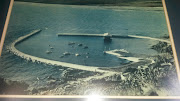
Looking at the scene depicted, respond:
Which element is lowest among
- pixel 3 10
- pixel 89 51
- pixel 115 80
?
pixel 115 80

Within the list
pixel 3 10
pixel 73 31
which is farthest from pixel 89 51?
pixel 3 10

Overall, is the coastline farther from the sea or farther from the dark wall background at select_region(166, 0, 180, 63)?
the dark wall background at select_region(166, 0, 180, 63)

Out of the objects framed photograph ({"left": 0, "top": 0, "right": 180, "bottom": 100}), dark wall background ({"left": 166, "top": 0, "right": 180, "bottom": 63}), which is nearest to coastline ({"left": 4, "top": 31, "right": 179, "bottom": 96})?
framed photograph ({"left": 0, "top": 0, "right": 180, "bottom": 100})

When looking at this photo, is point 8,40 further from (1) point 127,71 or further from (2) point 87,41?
(1) point 127,71

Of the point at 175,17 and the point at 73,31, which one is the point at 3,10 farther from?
the point at 175,17

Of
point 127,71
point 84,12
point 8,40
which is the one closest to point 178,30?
point 127,71

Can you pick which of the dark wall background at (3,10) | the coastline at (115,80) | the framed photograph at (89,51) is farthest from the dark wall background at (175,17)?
the dark wall background at (3,10)

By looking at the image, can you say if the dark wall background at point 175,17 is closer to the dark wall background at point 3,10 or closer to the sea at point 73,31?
the sea at point 73,31

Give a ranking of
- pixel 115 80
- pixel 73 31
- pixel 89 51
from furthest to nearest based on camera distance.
A: pixel 73 31 → pixel 89 51 → pixel 115 80
